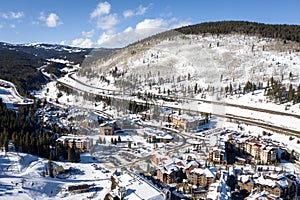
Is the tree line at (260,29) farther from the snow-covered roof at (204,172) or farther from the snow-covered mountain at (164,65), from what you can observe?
the snow-covered mountain at (164,65)

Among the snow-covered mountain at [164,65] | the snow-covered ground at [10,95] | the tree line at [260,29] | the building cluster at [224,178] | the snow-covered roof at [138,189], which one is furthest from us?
the tree line at [260,29]

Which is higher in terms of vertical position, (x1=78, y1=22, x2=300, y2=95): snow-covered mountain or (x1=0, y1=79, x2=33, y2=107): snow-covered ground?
(x1=78, y1=22, x2=300, y2=95): snow-covered mountain

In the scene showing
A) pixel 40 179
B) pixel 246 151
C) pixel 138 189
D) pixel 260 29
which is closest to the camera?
pixel 138 189

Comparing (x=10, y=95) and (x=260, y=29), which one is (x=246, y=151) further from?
(x=260, y=29)

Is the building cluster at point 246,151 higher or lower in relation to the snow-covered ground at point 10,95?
lower

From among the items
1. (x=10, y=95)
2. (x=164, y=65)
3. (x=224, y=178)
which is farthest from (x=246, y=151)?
(x=10, y=95)

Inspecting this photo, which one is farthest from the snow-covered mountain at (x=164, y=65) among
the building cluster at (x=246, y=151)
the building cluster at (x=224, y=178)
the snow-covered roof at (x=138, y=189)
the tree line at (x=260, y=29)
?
the tree line at (x=260, y=29)

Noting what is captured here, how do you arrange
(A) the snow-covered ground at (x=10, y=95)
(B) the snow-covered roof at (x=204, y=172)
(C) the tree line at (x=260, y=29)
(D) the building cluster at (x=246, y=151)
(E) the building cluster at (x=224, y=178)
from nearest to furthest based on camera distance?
(E) the building cluster at (x=224, y=178)
(B) the snow-covered roof at (x=204, y=172)
(D) the building cluster at (x=246, y=151)
(A) the snow-covered ground at (x=10, y=95)
(C) the tree line at (x=260, y=29)

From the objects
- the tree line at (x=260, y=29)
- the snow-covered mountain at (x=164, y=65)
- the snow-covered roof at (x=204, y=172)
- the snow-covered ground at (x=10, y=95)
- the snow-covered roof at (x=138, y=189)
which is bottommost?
the snow-covered roof at (x=204, y=172)

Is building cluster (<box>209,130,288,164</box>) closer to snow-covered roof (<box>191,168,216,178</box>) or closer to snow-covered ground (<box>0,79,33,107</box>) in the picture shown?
snow-covered roof (<box>191,168,216,178</box>)

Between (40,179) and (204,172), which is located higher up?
(204,172)

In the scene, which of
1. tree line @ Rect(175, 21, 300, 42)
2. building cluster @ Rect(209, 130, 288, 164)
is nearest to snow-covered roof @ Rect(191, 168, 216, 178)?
building cluster @ Rect(209, 130, 288, 164)
